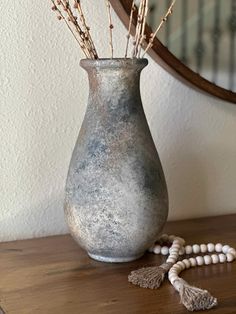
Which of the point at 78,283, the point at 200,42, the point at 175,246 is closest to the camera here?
the point at 78,283

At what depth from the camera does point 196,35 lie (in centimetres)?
97

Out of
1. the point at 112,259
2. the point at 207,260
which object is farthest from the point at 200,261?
the point at 112,259

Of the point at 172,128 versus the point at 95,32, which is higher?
the point at 95,32

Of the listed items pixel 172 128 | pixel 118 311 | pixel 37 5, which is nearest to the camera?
pixel 118 311

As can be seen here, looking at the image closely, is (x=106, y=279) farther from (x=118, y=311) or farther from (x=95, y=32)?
(x=95, y=32)

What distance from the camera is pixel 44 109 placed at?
0.86m

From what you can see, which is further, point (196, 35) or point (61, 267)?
point (196, 35)

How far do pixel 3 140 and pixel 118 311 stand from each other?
1.13ft

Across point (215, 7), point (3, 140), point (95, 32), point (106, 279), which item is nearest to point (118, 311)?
point (106, 279)

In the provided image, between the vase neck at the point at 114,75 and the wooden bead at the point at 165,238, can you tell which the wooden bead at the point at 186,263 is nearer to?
the wooden bead at the point at 165,238

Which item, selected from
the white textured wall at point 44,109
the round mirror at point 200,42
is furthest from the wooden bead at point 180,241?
the round mirror at point 200,42

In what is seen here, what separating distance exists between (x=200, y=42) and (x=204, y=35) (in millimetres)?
16

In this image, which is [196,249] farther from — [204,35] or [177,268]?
[204,35]

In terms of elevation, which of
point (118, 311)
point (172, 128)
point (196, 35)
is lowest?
point (118, 311)
